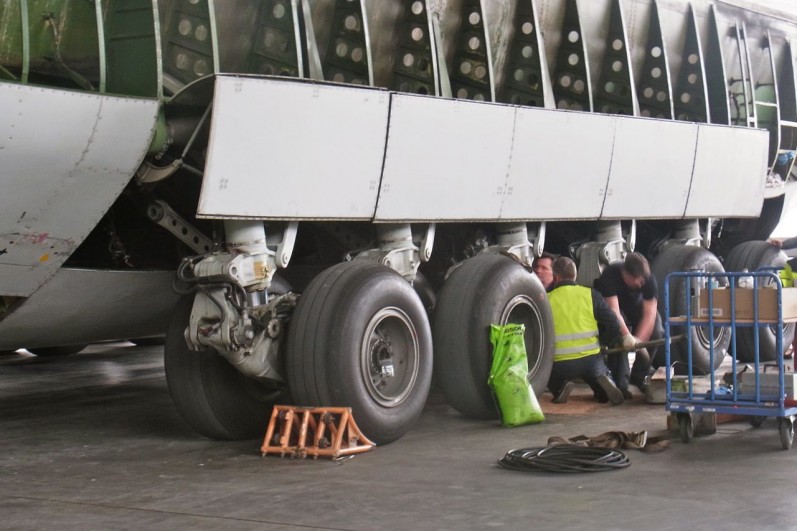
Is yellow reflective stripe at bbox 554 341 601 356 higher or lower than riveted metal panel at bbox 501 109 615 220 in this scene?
lower

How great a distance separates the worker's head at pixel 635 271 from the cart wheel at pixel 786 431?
3070 mm

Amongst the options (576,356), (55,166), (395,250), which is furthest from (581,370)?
(55,166)

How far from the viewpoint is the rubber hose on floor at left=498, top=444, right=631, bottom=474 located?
674 centimetres

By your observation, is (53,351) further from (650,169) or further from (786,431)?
(786,431)

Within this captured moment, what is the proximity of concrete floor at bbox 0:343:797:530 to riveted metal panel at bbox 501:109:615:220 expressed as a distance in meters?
1.74

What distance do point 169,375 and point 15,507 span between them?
7.41 ft

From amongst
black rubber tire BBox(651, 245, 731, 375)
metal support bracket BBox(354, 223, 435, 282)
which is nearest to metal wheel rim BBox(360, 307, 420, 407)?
metal support bracket BBox(354, 223, 435, 282)

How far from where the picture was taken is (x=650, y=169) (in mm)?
11188

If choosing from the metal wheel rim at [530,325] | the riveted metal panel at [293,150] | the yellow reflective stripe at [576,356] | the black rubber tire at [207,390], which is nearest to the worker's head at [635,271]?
the yellow reflective stripe at [576,356]

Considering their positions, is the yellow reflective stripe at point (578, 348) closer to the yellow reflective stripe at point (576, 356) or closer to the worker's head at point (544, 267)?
the yellow reflective stripe at point (576, 356)

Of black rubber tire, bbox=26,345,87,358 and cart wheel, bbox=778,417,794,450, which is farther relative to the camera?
black rubber tire, bbox=26,345,87,358

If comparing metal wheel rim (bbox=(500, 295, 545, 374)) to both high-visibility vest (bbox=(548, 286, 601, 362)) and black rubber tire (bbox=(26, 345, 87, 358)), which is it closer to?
high-visibility vest (bbox=(548, 286, 601, 362))

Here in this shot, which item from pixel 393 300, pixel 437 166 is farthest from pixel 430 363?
pixel 437 166

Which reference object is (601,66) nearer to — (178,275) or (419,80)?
(419,80)
